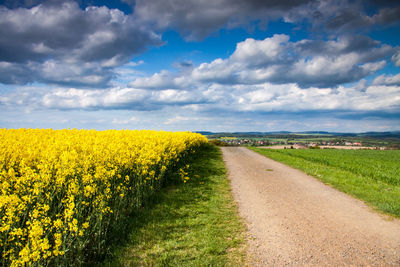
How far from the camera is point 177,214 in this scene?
285 inches

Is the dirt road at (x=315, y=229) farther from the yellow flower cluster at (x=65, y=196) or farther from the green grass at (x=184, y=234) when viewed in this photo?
the yellow flower cluster at (x=65, y=196)

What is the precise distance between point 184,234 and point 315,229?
3.47 metres

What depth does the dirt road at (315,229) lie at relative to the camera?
4.78 metres

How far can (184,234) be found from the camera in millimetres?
5891

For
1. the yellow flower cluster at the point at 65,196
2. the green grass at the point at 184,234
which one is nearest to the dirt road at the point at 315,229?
the green grass at the point at 184,234

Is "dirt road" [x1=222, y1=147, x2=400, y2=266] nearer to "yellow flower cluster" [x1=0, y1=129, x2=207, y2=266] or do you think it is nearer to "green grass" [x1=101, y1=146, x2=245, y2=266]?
"green grass" [x1=101, y1=146, x2=245, y2=266]

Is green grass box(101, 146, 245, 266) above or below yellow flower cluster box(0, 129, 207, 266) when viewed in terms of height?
below

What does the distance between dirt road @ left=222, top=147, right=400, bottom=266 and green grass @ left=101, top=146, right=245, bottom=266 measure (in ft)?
1.66

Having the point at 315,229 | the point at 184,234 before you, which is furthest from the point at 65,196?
the point at 315,229

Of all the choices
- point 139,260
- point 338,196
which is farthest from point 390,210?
point 139,260

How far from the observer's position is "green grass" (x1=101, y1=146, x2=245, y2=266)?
476cm

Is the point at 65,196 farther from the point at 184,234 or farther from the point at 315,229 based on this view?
the point at 315,229

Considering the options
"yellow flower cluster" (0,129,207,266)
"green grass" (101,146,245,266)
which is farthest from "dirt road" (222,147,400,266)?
"yellow flower cluster" (0,129,207,266)

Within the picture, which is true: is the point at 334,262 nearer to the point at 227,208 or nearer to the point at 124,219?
the point at 227,208
